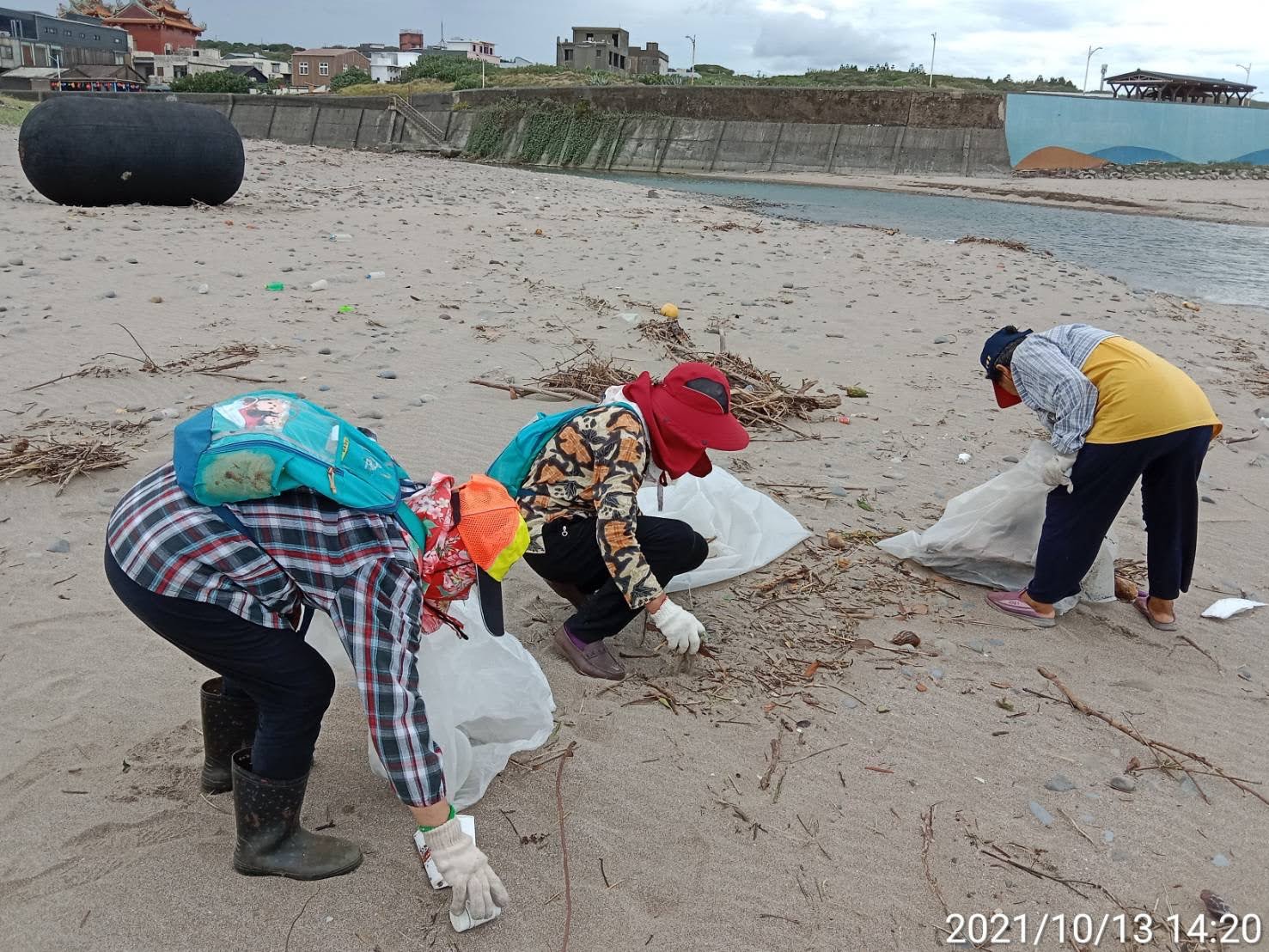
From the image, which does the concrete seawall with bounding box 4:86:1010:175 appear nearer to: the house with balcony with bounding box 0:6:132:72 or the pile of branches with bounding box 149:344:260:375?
the pile of branches with bounding box 149:344:260:375

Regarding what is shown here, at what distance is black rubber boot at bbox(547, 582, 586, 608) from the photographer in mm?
3205

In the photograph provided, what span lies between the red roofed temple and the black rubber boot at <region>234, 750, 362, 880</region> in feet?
299

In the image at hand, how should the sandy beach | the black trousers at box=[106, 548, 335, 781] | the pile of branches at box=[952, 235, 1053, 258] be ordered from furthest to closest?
the pile of branches at box=[952, 235, 1053, 258] → the sandy beach → the black trousers at box=[106, 548, 335, 781]

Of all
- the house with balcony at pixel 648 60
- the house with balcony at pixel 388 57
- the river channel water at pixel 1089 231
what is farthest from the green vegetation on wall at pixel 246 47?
the river channel water at pixel 1089 231

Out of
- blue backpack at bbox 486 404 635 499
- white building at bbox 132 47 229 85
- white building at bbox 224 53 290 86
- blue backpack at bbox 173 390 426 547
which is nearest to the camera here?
blue backpack at bbox 173 390 426 547

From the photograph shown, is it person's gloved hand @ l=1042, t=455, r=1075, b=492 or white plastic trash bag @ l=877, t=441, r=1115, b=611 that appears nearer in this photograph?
person's gloved hand @ l=1042, t=455, r=1075, b=492

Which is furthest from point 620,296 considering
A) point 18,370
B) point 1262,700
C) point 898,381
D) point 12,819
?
point 12,819

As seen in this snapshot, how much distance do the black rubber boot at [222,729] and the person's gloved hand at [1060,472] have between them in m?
2.72

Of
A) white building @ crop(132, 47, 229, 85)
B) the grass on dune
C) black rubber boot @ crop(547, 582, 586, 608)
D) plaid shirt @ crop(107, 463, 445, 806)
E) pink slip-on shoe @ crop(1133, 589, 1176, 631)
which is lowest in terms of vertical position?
pink slip-on shoe @ crop(1133, 589, 1176, 631)

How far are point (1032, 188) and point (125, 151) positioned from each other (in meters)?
23.5

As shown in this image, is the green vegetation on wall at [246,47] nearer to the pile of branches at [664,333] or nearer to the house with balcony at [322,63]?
the house with balcony at [322,63]

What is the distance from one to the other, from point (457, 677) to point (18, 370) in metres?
4.35

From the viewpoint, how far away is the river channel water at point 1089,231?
12.4 metres

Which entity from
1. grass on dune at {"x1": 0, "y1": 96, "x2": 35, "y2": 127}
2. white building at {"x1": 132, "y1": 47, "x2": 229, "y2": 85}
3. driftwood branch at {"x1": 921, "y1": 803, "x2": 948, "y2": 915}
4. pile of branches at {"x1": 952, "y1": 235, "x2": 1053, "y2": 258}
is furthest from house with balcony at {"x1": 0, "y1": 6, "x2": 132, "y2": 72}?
driftwood branch at {"x1": 921, "y1": 803, "x2": 948, "y2": 915}
